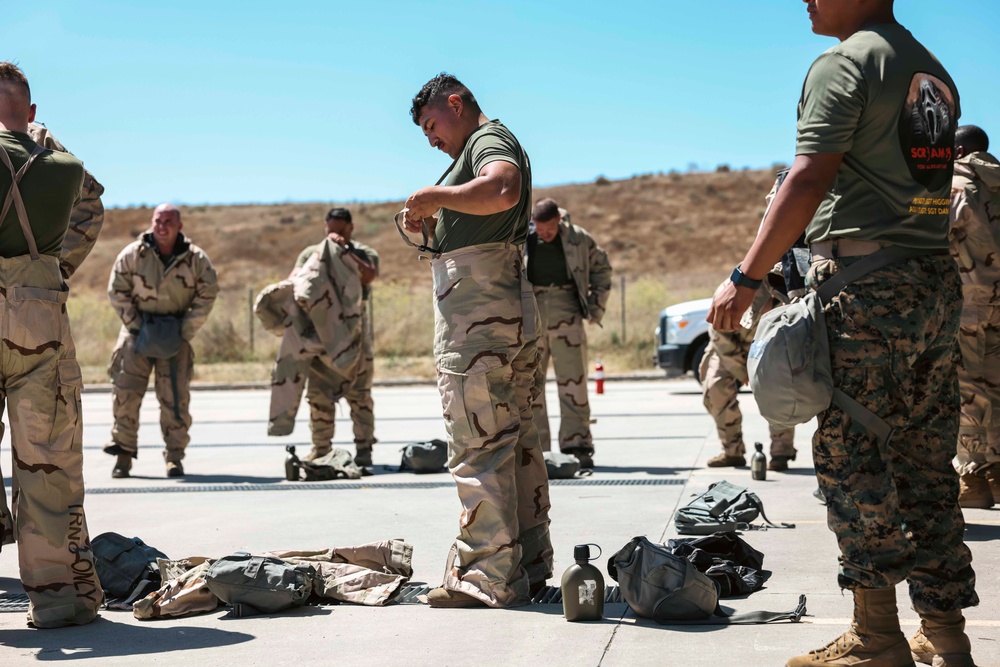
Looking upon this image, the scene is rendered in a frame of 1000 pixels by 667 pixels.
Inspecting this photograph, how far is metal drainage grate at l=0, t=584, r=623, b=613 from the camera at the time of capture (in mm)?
5223

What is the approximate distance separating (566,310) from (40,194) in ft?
19.2

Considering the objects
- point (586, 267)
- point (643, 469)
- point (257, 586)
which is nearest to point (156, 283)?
point (586, 267)

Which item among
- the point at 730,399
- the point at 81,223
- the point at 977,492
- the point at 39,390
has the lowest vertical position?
the point at 977,492

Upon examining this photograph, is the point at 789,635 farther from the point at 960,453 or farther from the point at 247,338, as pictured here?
the point at 247,338

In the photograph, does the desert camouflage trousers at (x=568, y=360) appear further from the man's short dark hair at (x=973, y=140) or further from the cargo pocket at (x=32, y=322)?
the cargo pocket at (x=32, y=322)

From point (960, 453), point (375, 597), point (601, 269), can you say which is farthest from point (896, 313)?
point (601, 269)

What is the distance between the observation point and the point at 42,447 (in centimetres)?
500

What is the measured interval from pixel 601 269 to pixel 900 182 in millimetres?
6843

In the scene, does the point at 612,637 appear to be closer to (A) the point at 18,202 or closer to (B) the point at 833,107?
(B) the point at 833,107

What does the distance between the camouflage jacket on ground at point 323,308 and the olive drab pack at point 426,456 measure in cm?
97

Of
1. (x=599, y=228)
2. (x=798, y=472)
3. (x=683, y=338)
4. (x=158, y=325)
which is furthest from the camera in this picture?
(x=599, y=228)

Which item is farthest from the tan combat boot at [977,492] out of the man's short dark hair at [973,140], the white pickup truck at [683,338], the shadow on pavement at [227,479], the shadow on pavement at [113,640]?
the white pickup truck at [683,338]

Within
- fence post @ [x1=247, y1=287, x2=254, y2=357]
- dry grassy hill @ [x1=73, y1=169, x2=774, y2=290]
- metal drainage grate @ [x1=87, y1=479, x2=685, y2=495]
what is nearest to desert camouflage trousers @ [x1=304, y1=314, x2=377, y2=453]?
metal drainage grate @ [x1=87, y1=479, x2=685, y2=495]

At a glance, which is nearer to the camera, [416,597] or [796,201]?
[796,201]
